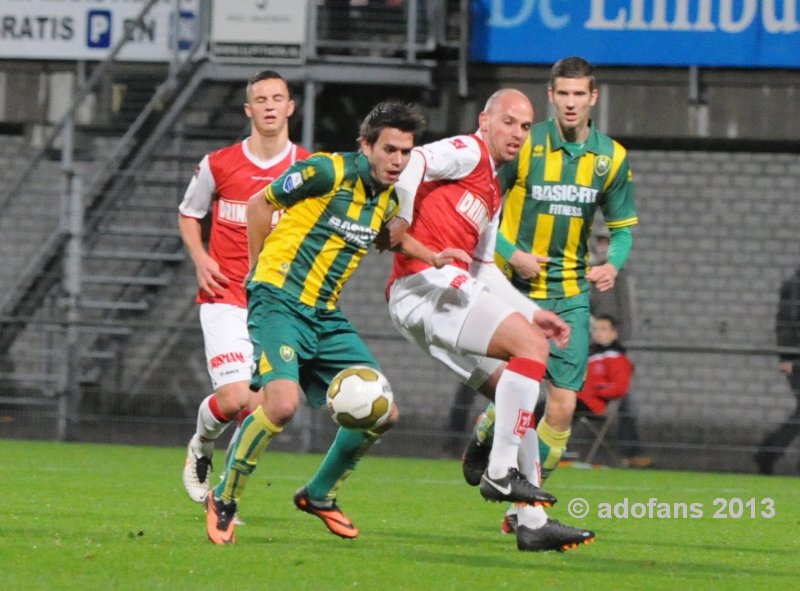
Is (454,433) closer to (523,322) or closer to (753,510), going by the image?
(753,510)

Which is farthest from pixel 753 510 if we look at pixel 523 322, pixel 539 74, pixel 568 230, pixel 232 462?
pixel 539 74

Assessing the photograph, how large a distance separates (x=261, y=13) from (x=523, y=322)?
28.2ft

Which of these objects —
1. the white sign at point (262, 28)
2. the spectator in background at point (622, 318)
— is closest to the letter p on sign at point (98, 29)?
the white sign at point (262, 28)

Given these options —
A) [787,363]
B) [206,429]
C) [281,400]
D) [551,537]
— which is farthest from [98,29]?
[551,537]

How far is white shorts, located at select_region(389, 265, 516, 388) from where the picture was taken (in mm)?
6773

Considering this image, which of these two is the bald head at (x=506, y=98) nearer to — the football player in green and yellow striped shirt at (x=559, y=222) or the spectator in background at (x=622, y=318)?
the football player in green and yellow striped shirt at (x=559, y=222)

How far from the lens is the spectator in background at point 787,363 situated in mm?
13453

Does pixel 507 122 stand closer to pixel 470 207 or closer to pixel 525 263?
pixel 470 207

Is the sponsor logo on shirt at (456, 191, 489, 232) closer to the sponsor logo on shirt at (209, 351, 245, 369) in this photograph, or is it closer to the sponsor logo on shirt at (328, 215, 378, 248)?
the sponsor logo on shirt at (328, 215, 378, 248)

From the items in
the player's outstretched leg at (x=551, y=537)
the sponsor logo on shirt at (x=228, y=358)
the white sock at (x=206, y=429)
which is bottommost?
the player's outstretched leg at (x=551, y=537)

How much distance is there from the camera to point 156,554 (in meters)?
6.08

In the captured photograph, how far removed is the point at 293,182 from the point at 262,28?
27.6ft

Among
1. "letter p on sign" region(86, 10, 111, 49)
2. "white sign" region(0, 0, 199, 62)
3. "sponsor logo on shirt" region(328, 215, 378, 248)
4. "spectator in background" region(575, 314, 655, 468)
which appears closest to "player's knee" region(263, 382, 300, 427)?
"sponsor logo on shirt" region(328, 215, 378, 248)

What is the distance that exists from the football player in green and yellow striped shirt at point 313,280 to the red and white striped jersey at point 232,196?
1.37 metres
